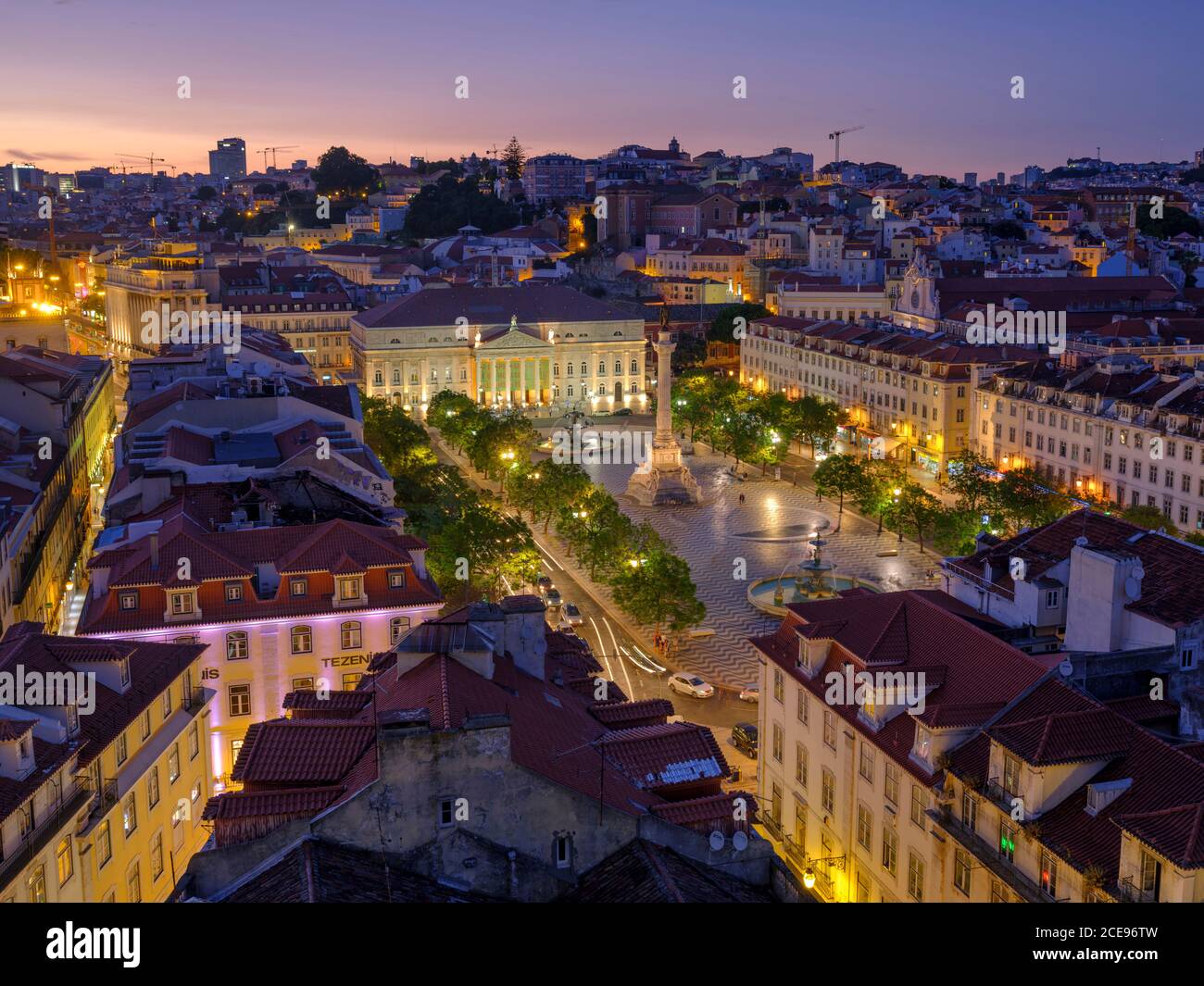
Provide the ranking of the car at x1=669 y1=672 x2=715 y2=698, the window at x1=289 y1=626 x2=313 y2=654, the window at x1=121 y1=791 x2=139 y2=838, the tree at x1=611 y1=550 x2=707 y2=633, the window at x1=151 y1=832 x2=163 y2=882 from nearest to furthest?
the window at x1=121 y1=791 x2=139 y2=838, the window at x1=151 y1=832 x2=163 y2=882, the window at x1=289 y1=626 x2=313 y2=654, the car at x1=669 y1=672 x2=715 y2=698, the tree at x1=611 y1=550 x2=707 y2=633

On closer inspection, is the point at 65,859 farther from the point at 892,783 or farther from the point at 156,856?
the point at 892,783

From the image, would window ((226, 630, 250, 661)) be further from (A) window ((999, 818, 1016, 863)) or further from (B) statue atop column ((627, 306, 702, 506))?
(B) statue atop column ((627, 306, 702, 506))

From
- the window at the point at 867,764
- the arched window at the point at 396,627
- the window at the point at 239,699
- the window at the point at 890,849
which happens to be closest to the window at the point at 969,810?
the window at the point at 890,849

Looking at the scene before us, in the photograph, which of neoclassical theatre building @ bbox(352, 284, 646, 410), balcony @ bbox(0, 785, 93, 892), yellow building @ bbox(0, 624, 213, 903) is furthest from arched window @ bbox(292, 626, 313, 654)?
neoclassical theatre building @ bbox(352, 284, 646, 410)

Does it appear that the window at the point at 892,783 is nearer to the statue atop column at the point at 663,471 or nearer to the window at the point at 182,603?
the window at the point at 182,603

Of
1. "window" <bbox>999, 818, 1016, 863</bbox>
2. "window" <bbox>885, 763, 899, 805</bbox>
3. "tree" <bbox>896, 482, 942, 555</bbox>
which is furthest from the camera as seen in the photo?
"tree" <bbox>896, 482, 942, 555</bbox>

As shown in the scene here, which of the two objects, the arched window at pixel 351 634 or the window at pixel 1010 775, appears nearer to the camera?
the window at pixel 1010 775

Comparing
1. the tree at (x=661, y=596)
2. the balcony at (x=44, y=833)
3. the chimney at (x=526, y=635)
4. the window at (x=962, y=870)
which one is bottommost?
the tree at (x=661, y=596)
